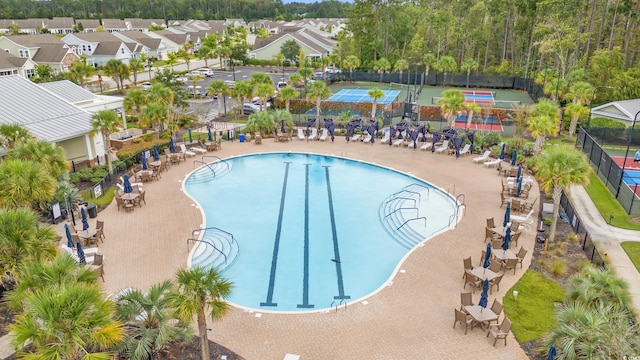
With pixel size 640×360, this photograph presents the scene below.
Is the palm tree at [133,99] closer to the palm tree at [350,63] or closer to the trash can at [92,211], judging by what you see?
the trash can at [92,211]

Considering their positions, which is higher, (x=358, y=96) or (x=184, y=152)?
(x=358, y=96)

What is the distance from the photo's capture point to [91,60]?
75500 millimetres

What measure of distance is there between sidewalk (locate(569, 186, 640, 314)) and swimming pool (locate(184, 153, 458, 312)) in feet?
20.1

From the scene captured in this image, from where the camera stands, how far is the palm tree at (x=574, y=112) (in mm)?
34156

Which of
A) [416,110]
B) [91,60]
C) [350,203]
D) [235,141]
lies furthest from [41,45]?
[350,203]

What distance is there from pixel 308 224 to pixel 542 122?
1574cm

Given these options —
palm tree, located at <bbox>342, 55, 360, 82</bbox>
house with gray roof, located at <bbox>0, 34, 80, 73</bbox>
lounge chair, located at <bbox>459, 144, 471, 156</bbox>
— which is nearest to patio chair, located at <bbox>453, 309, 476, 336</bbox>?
lounge chair, located at <bbox>459, 144, 471, 156</bbox>

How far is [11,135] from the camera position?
20.4 meters

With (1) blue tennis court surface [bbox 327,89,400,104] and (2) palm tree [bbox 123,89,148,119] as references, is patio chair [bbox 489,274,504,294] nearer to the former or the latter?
(2) palm tree [bbox 123,89,148,119]

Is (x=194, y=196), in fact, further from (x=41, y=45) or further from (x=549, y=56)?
(x=41, y=45)

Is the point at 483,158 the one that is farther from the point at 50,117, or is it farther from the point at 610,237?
the point at 50,117

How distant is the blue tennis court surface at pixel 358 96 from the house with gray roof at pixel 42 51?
4105cm

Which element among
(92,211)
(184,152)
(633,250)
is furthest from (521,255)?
(184,152)

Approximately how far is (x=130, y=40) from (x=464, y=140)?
74888mm
